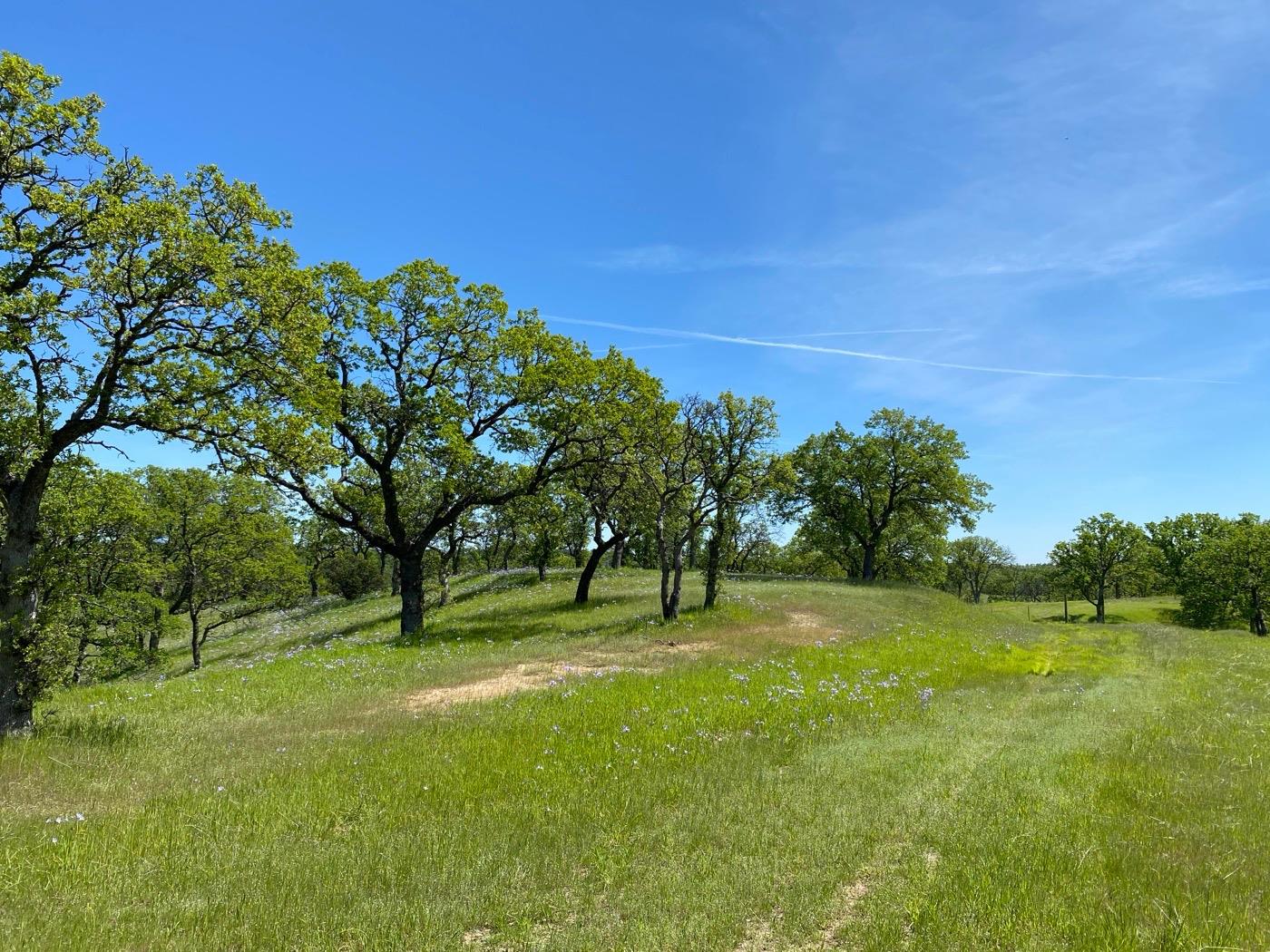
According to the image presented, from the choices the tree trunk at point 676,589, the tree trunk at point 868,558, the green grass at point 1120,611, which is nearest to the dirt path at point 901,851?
the tree trunk at point 676,589

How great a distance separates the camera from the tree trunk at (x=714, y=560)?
31281 mm

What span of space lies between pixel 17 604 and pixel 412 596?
59.8 feet

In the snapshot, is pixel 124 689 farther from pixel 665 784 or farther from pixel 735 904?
pixel 735 904

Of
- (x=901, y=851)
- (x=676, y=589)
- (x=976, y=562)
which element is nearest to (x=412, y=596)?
(x=676, y=589)

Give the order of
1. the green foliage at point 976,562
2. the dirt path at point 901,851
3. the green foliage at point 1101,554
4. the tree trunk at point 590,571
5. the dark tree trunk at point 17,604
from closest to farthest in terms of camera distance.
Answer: the dirt path at point 901,851, the dark tree trunk at point 17,604, the tree trunk at point 590,571, the green foliage at point 1101,554, the green foliage at point 976,562

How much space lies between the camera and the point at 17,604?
11133 millimetres

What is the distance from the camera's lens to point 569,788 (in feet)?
29.9

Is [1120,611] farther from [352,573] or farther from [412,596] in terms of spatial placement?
[352,573]

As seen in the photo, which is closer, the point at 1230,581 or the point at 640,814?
the point at 640,814

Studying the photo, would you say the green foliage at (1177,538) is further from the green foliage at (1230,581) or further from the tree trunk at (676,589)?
the tree trunk at (676,589)

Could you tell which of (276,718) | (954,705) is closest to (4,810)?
(276,718)

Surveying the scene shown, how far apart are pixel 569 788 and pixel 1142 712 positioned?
13.6m

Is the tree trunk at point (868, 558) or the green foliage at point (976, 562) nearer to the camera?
the tree trunk at point (868, 558)

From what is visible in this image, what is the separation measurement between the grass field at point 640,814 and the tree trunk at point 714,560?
13.5 meters
